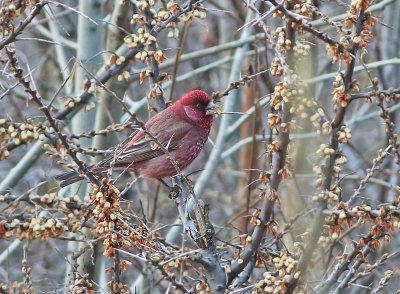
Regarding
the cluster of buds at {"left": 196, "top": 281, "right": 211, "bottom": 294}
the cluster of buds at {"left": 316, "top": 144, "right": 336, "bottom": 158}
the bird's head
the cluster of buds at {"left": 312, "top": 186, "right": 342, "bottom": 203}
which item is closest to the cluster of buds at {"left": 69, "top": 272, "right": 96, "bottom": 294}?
the cluster of buds at {"left": 196, "top": 281, "right": 211, "bottom": 294}

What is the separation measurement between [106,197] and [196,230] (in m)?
0.72

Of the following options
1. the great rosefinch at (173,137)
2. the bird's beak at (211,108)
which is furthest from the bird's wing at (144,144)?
the bird's beak at (211,108)

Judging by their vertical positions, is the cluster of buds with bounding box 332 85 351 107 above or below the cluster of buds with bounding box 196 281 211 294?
above

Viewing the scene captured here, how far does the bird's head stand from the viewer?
6648mm

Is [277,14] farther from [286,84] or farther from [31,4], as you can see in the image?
[31,4]

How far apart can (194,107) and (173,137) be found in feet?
0.99

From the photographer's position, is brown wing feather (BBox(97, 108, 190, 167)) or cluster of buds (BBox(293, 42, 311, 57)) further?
brown wing feather (BBox(97, 108, 190, 167))

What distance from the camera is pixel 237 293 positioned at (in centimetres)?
413

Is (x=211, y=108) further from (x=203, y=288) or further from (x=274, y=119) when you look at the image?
(x=203, y=288)

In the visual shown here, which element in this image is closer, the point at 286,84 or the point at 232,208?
the point at 286,84

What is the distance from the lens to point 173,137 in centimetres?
672

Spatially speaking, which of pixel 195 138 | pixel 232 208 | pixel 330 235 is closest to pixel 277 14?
pixel 330 235

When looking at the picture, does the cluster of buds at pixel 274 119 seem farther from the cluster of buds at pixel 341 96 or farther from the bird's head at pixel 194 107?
the bird's head at pixel 194 107

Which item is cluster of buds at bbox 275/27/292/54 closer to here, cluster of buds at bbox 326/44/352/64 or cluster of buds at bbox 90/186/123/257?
cluster of buds at bbox 326/44/352/64
